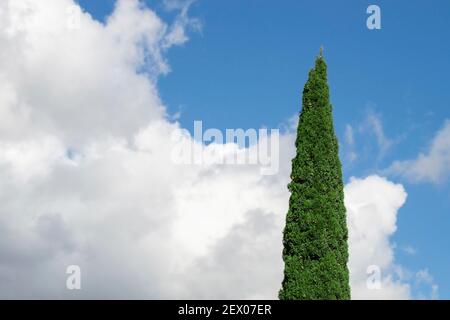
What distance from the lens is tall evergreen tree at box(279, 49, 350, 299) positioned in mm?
20766

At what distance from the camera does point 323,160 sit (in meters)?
22.3

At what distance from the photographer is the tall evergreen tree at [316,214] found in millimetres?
20766

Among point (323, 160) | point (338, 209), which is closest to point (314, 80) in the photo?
point (323, 160)

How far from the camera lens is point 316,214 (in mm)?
21500
